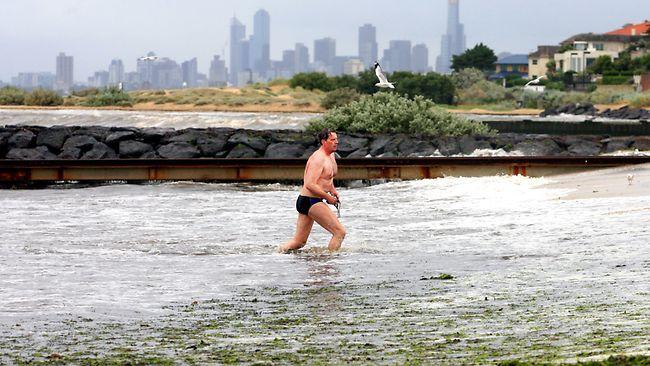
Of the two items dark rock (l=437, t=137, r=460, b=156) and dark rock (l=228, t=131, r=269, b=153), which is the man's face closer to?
dark rock (l=228, t=131, r=269, b=153)

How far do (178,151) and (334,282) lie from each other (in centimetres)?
2128

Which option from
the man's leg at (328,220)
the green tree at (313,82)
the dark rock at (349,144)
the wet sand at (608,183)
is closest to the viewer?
the man's leg at (328,220)

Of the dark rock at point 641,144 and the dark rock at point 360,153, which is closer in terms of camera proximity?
the dark rock at point 360,153

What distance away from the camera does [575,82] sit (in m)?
131

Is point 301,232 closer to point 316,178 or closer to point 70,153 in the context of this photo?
point 316,178

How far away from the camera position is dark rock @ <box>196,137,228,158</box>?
33.9 meters

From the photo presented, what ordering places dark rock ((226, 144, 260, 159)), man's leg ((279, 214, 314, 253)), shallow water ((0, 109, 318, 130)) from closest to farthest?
1. man's leg ((279, 214, 314, 253))
2. dark rock ((226, 144, 260, 159))
3. shallow water ((0, 109, 318, 130))

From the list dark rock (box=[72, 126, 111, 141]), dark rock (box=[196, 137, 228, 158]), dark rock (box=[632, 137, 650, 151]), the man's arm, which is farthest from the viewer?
dark rock (box=[632, 137, 650, 151])

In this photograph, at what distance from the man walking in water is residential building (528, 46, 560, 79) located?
516 feet

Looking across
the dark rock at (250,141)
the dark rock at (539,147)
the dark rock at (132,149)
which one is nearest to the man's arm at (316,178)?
the dark rock at (250,141)

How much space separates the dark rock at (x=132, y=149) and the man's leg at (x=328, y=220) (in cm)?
1851

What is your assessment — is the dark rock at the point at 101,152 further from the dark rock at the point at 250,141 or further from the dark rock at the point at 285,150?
the dark rock at the point at 285,150

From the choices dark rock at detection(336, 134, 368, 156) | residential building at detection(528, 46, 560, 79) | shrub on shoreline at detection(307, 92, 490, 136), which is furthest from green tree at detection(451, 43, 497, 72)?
dark rock at detection(336, 134, 368, 156)

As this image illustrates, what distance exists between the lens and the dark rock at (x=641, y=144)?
36522 mm
